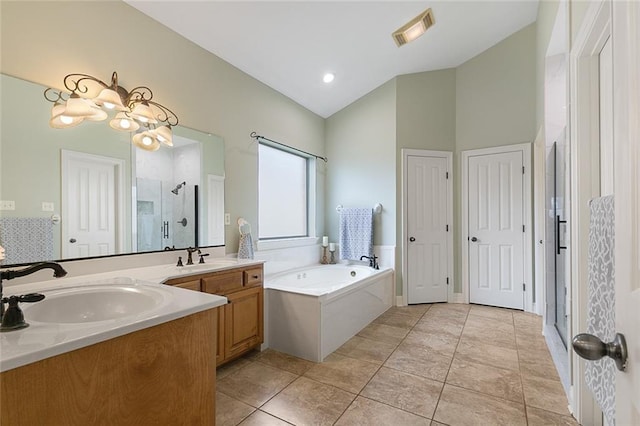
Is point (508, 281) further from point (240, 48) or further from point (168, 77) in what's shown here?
point (168, 77)

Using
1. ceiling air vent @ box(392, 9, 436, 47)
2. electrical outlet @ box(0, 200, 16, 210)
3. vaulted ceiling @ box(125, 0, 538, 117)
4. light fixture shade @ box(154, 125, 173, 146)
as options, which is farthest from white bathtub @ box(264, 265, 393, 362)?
ceiling air vent @ box(392, 9, 436, 47)

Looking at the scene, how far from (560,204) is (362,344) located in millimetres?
2268

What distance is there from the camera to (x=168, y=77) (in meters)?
2.39

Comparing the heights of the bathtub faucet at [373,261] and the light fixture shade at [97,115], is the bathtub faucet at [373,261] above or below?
below

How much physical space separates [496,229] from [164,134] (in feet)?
12.3

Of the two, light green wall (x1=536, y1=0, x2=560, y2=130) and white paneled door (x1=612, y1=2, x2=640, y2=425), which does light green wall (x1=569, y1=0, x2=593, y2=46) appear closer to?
light green wall (x1=536, y1=0, x2=560, y2=130)

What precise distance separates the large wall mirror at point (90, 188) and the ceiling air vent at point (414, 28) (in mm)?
2155

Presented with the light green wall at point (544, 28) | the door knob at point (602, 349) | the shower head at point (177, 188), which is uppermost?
the light green wall at point (544, 28)

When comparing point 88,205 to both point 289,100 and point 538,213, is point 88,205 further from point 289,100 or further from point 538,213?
point 538,213

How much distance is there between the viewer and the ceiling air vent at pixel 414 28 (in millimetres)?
2857

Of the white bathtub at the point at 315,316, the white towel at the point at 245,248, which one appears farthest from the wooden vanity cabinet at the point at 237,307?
the white towel at the point at 245,248

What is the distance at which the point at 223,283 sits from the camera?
7.23 feet

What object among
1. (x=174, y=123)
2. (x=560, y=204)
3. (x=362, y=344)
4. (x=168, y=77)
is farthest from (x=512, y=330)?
(x=168, y=77)

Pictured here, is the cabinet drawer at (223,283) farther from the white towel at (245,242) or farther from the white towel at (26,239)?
the white towel at (26,239)
